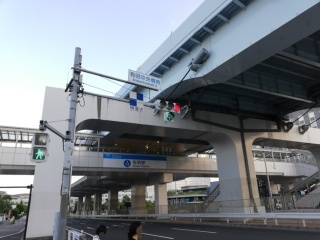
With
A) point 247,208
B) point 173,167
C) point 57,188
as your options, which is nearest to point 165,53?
point 57,188

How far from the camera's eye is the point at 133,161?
27891mm

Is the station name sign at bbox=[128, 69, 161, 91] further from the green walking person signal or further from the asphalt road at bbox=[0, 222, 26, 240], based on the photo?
the asphalt road at bbox=[0, 222, 26, 240]

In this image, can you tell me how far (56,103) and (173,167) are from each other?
17544 millimetres

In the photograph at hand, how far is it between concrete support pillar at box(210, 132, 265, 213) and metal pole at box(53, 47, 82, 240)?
Answer: 14677 millimetres

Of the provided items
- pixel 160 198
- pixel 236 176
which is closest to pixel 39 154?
pixel 236 176

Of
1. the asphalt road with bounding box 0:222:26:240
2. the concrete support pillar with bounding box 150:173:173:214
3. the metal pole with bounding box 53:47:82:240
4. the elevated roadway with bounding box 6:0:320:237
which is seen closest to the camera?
the metal pole with bounding box 53:47:82:240

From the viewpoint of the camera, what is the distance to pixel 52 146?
15.1 m

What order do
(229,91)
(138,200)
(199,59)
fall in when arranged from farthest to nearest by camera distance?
(138,200) < (229,91) < (199,59)

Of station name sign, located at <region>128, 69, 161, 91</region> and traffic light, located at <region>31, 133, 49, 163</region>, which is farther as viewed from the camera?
station name sign, located at <region>128, 69, 161, 91</region>

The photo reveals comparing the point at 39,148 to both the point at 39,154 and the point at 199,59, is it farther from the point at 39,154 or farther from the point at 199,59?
the point at 199,59

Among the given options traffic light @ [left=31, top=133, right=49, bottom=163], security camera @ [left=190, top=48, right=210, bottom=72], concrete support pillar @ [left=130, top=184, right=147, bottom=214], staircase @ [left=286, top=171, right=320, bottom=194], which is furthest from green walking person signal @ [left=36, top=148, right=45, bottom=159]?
staircase @ [left=286, top=171, right=320, bottom=194]

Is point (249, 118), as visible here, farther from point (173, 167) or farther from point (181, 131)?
point (173, 167)

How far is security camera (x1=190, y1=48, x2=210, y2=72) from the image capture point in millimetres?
13295

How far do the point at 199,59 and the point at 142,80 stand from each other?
4.18 metres
